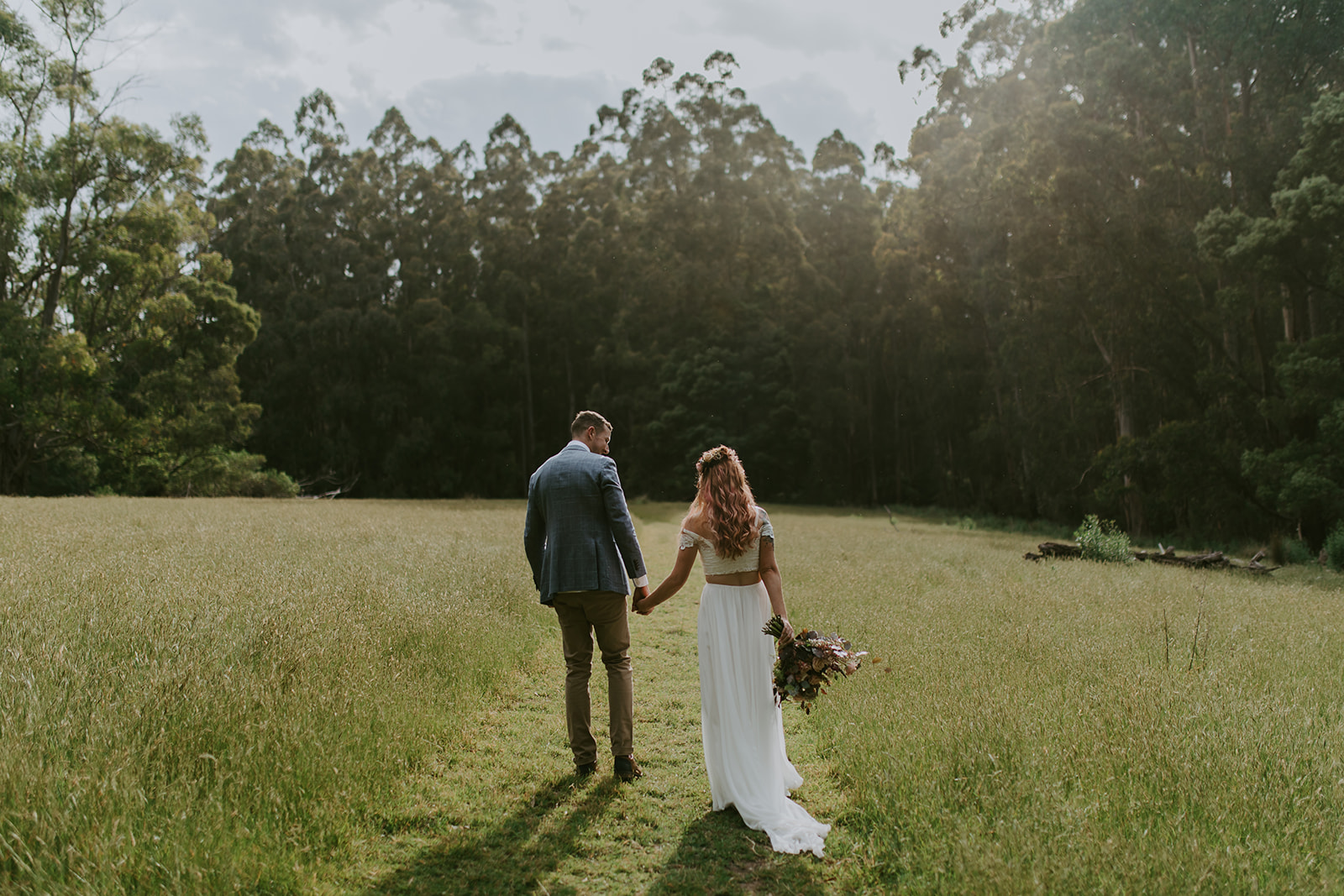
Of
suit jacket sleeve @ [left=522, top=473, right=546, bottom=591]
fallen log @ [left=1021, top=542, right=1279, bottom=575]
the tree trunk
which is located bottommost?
fallen log @ [left=1021, top=542, right=1279, bottom=575]

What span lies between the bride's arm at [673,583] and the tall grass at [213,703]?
5.76 ft

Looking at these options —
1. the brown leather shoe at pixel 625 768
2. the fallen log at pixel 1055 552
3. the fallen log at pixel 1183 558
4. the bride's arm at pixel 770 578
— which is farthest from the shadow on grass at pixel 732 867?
the fallen log at pixel 1055 552

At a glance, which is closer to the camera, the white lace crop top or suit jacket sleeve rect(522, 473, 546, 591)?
the white lace crop top

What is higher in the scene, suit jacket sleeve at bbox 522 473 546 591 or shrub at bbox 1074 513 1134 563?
suit jacket sleeve at bbox 522 473 546 591

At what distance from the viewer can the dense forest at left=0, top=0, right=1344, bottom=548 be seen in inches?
863

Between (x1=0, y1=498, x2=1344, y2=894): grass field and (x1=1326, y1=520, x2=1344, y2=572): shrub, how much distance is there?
11.4m

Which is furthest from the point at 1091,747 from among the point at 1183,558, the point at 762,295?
the point at 762,295

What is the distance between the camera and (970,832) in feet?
12.3

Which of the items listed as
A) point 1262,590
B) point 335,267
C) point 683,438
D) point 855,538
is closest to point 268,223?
point 335,267

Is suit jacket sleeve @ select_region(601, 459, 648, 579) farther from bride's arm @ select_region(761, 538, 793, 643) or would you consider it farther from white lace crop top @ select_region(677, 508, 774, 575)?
bride's arm @ select_region(761, 538, 793, 643)

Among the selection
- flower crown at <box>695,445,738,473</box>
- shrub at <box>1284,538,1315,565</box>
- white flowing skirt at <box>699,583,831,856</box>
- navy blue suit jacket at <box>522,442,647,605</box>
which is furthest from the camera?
shrub at <box>1284,538,1315,565</box>

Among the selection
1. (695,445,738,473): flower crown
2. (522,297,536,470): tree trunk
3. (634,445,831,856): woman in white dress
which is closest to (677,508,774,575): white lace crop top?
(634,445,831,856): woman in white dress

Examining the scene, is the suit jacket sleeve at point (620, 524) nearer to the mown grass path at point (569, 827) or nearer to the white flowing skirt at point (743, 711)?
the white flowing skirt at point (743, 711)

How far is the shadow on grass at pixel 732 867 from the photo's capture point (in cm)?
375
